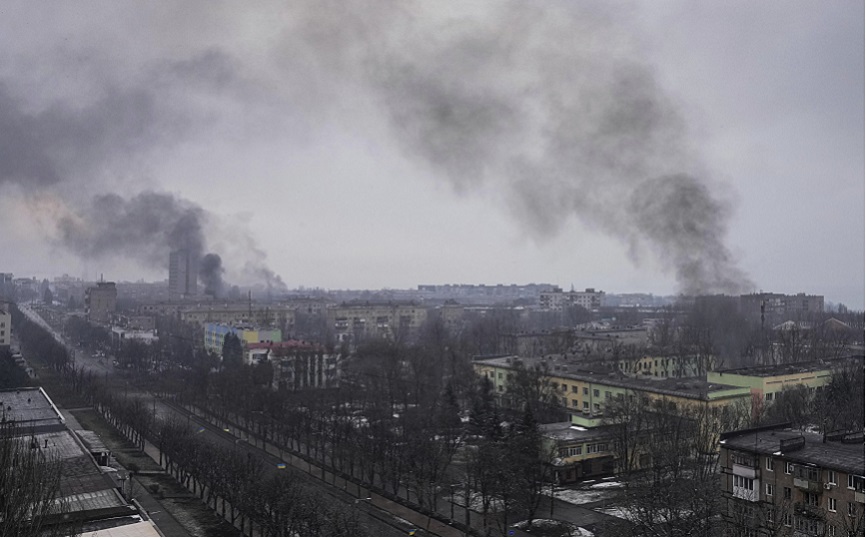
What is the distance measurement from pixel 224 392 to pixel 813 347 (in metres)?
Result: 9.11

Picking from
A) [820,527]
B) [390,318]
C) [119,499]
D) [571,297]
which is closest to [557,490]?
[820,527]

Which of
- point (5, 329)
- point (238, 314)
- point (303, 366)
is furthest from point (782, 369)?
point (238, 314)

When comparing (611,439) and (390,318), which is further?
(390,318)

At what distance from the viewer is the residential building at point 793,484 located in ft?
11.9

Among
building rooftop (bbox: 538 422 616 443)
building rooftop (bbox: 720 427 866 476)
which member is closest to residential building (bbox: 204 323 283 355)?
building rooftop (bbox: 538 422 616 443)

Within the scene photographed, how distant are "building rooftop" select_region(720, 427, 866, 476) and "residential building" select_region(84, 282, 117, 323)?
297 inches

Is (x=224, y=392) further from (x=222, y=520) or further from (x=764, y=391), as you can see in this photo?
(x=764, y=391)

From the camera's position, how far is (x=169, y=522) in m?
4.63

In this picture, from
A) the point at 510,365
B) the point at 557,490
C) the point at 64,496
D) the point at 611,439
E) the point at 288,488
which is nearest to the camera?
the point at 64,496

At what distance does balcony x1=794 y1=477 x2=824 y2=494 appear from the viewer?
378 cm

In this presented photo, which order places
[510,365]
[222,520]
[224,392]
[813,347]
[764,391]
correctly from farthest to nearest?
[813,347] < [510,365] < [224,392] < [764,391] < [222,520]

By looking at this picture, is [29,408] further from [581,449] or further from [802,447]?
[802,447]

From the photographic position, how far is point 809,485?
382 cm

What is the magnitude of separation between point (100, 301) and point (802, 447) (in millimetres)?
8278
